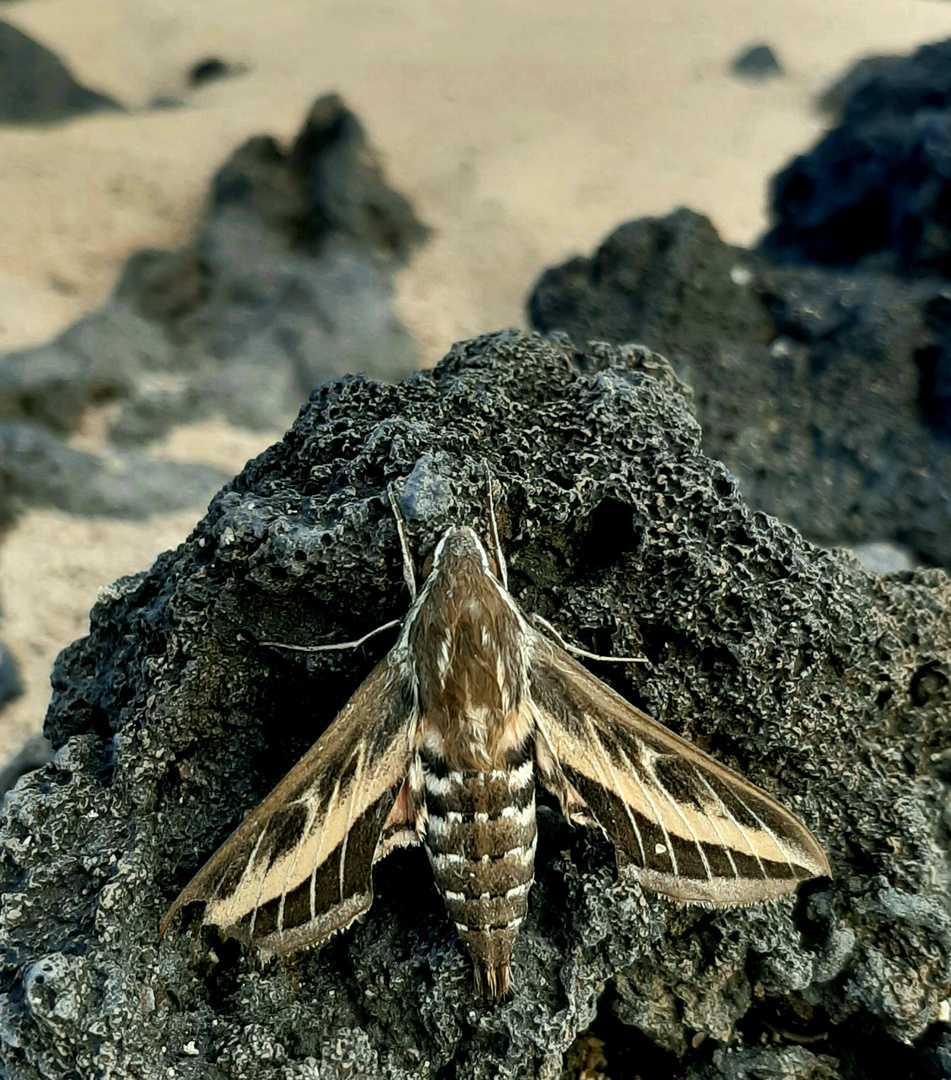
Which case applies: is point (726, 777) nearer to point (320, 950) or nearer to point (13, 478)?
point (320, 950)

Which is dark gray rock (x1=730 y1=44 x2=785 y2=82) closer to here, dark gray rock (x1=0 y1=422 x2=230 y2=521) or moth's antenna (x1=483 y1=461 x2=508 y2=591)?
dark gray rock (x1=0 y1=422 x2=230 y2=521)

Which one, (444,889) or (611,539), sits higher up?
(611,539)

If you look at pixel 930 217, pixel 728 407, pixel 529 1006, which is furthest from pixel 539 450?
pixel 930 217

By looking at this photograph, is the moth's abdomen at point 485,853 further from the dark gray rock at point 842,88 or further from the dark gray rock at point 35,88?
the dark gray rock at point 842,88

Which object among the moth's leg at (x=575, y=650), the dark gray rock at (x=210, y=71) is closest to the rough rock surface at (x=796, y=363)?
the moth's leg at (x=575, y=650)

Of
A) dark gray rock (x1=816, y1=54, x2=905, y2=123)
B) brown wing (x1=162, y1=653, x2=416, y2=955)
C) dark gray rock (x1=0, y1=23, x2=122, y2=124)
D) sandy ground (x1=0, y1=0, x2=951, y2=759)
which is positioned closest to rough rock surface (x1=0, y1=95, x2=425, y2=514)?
sandy ground (x1=0, y1=0, x2=951, y2=759)

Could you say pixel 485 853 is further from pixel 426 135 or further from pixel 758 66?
pixel 758 66

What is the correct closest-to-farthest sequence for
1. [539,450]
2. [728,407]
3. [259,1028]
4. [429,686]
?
[259,1028], [429,686], [539,450], [728,407]
